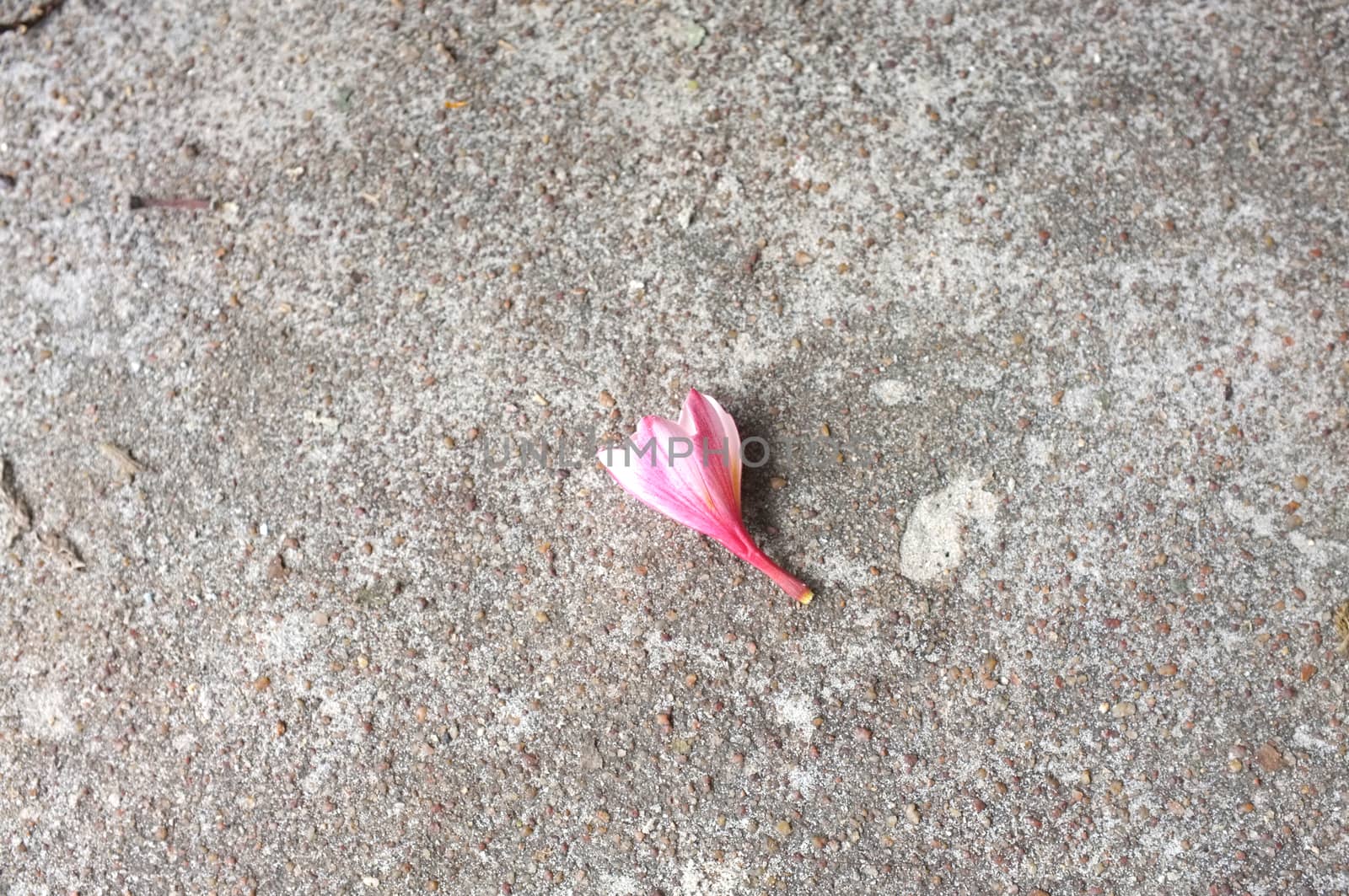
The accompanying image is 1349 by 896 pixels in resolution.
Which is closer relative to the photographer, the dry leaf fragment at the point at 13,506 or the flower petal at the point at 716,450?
the flower petal at the point at 716,450

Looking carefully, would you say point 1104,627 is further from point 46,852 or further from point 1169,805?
point 46,852

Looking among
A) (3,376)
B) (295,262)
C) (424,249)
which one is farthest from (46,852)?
(424,249)

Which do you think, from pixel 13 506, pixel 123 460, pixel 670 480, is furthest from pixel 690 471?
pixel 13 506

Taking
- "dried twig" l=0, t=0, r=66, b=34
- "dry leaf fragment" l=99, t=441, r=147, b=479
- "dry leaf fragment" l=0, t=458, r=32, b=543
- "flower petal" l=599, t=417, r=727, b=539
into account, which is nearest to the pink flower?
"flower petal" l=599, t=417, r=727, b=539

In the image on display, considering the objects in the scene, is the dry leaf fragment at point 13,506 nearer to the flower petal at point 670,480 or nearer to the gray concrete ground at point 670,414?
the gray concrete ground at point 670,414

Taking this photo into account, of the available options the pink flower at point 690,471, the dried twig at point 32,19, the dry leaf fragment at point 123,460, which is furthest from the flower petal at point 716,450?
the dried twig at point 32,19

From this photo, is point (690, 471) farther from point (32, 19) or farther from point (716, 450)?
point (32, 19)
